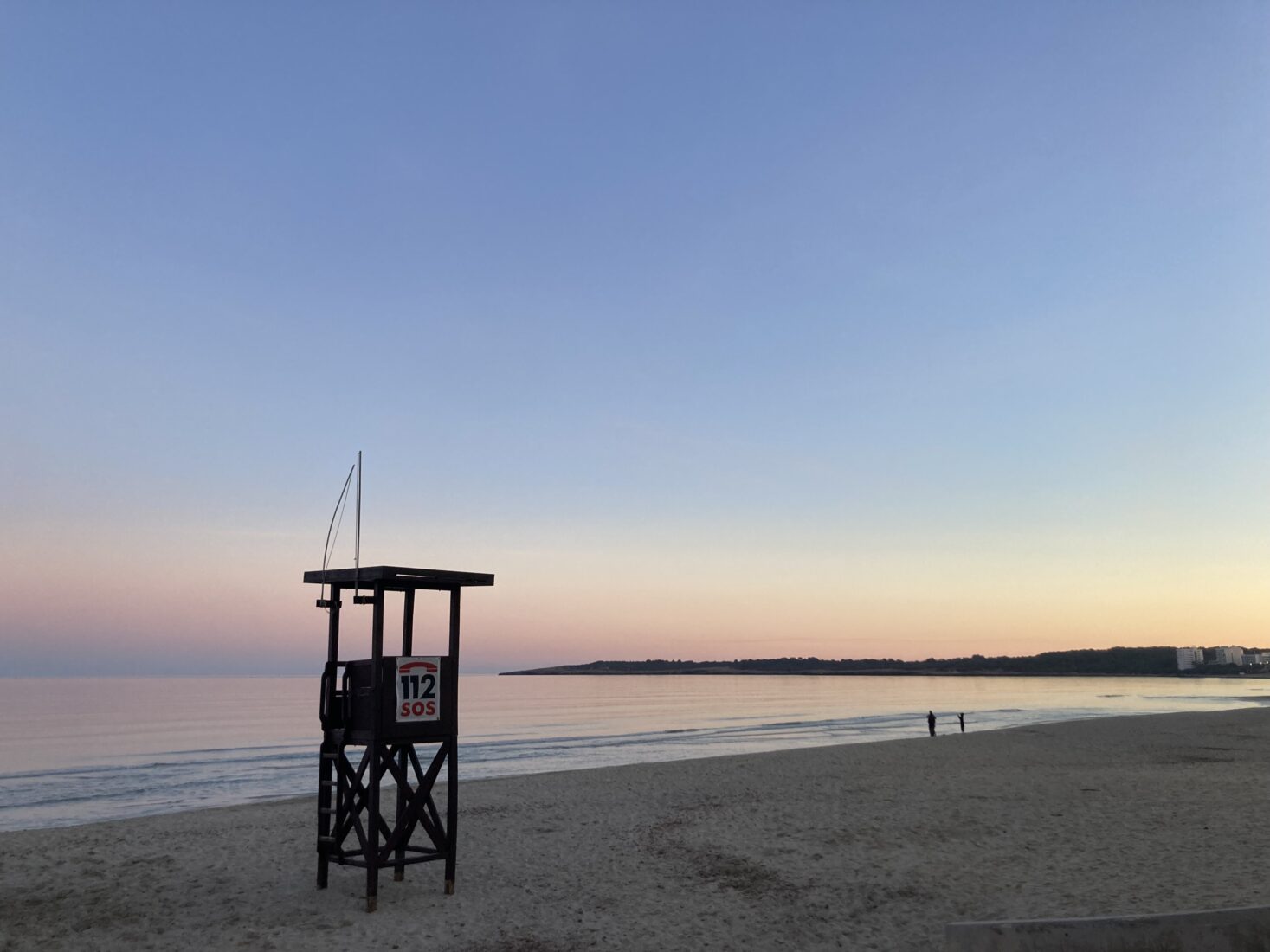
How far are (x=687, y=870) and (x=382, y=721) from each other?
4.88 metres

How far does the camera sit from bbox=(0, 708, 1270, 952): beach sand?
930cm

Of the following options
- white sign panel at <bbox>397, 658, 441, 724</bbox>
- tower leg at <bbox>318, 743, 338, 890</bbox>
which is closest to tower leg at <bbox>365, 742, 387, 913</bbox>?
white sign panel at <bbox>397, 658, 441, 724</bbox>

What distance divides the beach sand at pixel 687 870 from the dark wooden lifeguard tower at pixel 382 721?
2.08 feet

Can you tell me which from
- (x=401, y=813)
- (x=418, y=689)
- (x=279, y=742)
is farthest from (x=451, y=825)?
(x=279, y=742)

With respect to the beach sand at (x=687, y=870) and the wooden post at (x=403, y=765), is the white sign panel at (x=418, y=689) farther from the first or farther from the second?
the beach sand at (x=687, y=870)

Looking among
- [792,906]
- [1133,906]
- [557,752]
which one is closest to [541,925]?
[792,906]

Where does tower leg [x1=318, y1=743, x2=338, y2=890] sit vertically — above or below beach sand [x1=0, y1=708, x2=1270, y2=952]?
above

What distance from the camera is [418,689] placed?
10242mm

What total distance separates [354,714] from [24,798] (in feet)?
86.4

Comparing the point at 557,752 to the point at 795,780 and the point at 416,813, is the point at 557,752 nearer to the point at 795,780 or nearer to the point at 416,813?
the point at 795,780

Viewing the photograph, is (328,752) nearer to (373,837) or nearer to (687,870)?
(373,837)

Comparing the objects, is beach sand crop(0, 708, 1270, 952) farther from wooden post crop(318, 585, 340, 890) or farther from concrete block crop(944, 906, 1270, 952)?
concrete block crop(944, 906, 1270, 952)

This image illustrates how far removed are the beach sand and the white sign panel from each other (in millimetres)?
2074

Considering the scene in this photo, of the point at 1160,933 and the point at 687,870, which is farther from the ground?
the point at 1160,933
